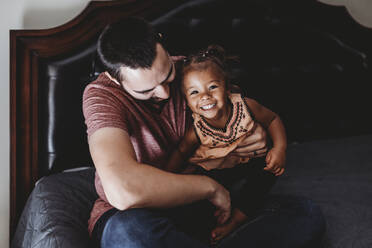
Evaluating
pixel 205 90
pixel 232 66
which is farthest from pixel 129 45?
pixel 232 66

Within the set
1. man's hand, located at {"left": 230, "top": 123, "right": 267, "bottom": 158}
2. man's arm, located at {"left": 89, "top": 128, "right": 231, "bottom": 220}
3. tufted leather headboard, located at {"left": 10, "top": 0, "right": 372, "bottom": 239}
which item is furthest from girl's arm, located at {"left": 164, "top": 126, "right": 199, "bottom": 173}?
tufted leather headboard, located at {"left": 10, "top": 0, "right": 372, "bottom": 239}

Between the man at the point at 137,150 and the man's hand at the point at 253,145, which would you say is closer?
the man at the point at 137,150

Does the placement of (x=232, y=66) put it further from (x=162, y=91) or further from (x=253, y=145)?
(x=162, y=91)

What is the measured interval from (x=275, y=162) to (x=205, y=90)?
1.05 feet

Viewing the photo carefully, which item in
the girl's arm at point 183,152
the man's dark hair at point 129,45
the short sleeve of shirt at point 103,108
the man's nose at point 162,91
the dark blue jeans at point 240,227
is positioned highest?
the man's dark hair at point 129,45

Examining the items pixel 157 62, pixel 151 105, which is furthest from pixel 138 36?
pixel 151 105

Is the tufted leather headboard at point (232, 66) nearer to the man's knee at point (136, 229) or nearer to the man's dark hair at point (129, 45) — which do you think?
the man's dark hair at point (129, 45)

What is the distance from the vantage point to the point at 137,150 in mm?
1056

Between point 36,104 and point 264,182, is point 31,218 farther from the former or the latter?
point 264,182

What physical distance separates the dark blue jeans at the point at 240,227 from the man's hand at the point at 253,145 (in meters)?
0.06

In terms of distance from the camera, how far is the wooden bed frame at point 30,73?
1.37 m

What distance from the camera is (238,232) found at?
3.11 feet

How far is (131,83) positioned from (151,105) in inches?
6.3

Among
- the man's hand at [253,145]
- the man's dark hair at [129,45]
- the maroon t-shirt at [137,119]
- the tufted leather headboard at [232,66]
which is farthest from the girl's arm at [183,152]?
the tufted leather headboard at [232,66]
